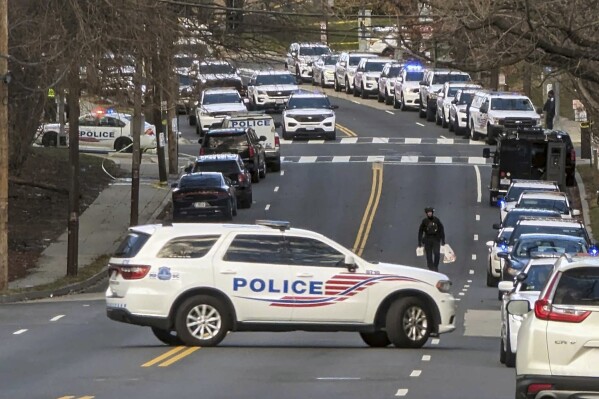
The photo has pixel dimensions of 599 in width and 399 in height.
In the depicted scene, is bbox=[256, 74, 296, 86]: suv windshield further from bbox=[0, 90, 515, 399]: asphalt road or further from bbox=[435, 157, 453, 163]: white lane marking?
bbox=[0, 90, 515, 399]: asphalt road

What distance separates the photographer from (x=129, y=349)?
2077cm

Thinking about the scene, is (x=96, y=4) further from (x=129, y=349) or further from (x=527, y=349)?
(x=527, y=349)

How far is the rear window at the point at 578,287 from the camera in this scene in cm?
1227

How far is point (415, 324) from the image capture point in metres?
20.9

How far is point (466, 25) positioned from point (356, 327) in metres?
4.72

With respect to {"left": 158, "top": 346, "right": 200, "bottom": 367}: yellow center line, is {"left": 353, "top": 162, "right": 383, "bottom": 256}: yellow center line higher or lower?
lower

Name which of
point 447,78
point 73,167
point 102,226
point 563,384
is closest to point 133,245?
point 563,384

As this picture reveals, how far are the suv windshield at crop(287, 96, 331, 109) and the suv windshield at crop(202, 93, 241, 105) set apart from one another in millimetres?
3706

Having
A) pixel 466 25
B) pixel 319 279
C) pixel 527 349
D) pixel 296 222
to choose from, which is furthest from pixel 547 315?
pixel 296 222

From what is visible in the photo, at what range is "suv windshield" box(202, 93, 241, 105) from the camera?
62.8 m

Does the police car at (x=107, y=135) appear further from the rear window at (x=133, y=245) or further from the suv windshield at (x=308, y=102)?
the rear window at (x=133, y=245)

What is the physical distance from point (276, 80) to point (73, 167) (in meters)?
34.7

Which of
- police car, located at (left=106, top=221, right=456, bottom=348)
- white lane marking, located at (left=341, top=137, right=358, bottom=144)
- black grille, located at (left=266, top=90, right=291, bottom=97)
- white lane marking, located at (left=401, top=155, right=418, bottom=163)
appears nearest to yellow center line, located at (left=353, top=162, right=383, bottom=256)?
white lane marking, located at (left=401, top=155, right=418, bottom=163)

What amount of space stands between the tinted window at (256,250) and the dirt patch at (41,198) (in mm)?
14960
